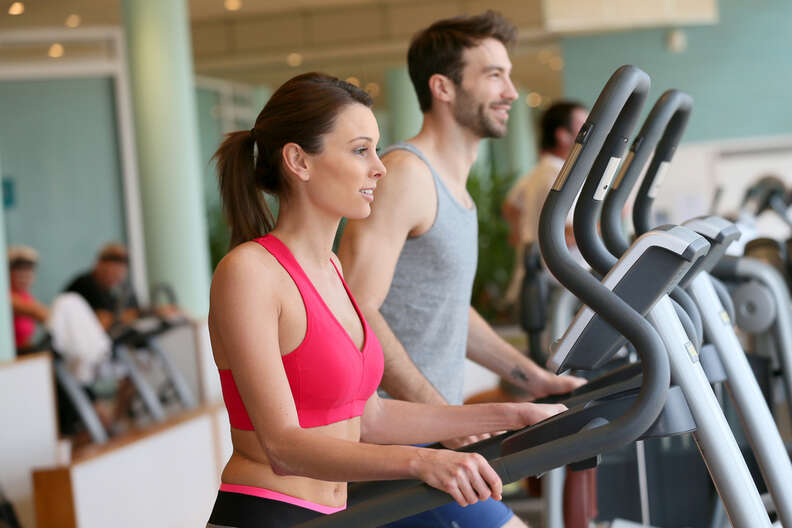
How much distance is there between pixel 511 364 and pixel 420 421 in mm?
514

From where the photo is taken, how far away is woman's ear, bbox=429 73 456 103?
2191 millimetres

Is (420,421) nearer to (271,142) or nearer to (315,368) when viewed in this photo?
(315,368)

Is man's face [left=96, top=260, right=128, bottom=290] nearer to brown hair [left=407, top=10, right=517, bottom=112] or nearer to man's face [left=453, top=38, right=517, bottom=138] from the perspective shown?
brown hair [left=407, top=10, right=517, bottom=112]

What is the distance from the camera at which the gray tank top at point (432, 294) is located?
209 centimetres

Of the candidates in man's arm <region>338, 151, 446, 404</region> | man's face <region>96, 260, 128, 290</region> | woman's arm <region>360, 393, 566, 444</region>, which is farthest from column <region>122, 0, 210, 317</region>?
woman's arm <region>360, 393, 566, 444</region>

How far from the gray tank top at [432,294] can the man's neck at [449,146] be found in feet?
0.24

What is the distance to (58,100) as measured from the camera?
28.4 ft

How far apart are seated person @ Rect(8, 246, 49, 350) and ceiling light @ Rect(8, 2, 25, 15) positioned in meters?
1.79

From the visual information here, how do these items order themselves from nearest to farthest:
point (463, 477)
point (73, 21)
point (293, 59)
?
point (463, 477), point (73, 21), point (293, 59)

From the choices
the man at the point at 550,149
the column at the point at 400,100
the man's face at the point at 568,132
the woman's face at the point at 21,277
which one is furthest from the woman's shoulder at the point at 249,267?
the column at the point at 400,100

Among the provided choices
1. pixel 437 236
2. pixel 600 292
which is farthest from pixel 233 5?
pixel 600 292

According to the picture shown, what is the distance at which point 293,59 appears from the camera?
404 inches

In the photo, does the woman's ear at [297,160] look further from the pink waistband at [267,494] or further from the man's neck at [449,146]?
the man's neck at [449,146]

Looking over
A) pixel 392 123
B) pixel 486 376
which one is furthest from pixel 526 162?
pixel 486 376
